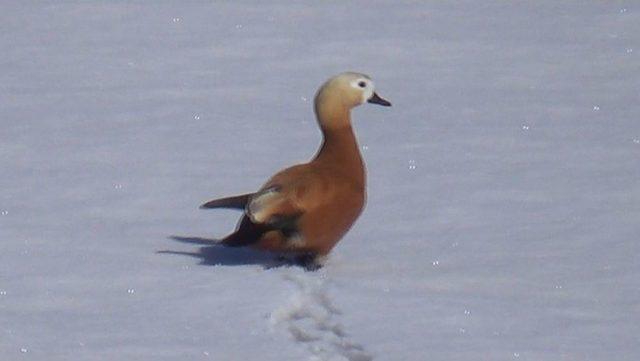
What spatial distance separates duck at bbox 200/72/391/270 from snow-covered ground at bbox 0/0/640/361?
5.0 inches

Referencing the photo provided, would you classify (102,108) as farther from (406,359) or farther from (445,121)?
(406,359)

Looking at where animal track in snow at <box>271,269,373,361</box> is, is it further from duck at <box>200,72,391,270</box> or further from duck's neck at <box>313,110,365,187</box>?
duck's neck at <box>313,110,365,187</box>

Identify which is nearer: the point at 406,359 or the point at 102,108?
the point at 406,359

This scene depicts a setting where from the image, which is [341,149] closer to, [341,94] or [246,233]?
[341,94]

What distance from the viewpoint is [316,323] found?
567cm

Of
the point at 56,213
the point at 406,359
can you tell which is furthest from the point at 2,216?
the point at 406,359

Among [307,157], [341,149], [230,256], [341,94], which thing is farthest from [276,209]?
[307,157]

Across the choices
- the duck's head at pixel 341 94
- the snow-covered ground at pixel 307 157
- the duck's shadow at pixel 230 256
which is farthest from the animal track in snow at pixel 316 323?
the duck's head at pixel 341 94

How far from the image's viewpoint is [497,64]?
37.2 feet

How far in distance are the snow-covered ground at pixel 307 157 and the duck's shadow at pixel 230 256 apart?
3 centimetres

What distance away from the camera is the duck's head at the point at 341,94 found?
695 cm

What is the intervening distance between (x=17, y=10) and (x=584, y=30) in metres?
4.33

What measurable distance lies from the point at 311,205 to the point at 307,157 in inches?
98.5

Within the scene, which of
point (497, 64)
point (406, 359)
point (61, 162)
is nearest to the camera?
point (406, 359)
